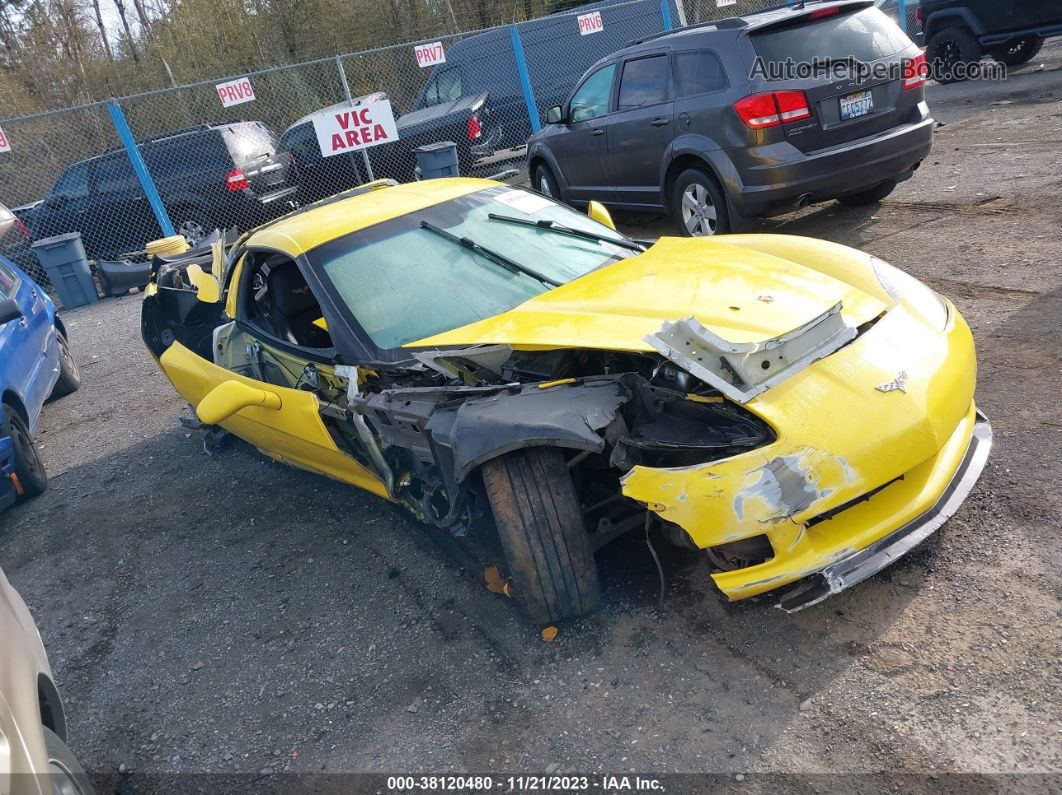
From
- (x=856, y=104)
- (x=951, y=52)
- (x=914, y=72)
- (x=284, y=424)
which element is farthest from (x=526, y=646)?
(x=951, y=52)

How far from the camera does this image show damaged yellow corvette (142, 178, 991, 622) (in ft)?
8.80

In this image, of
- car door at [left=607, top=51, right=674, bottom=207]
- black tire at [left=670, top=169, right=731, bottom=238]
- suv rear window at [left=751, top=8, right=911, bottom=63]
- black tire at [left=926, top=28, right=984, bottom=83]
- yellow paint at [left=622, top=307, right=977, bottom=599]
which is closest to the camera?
yellow paint at [left=622, top=307, right=977, bottom=599]

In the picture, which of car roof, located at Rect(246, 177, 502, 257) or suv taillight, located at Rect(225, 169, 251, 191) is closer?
car roof, located at Rect(246, 177, 502, 257)

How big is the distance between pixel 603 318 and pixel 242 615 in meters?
2.16

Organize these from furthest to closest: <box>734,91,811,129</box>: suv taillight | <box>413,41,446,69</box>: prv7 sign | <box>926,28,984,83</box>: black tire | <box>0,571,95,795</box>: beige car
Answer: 1. <box>413,41,446,69</box>: prv7 sign
2. <box>926,28,984,83</box>: black tire
3. <box>734,91,811,129</box>: suv taillight
4. <box>0,571,95,795</box>: beige car

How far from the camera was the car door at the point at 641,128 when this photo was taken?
24.3 ft

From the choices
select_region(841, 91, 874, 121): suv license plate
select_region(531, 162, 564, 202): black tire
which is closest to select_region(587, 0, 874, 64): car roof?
select_region(841, 91, 874, 121): suv license plate

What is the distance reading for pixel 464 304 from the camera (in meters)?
3.82

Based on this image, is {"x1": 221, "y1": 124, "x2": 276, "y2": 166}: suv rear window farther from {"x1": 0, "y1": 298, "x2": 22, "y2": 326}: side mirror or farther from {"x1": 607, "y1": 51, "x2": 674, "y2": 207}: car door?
{"x1": 0, "y1": 298, "x2": 22, "y2": 326}: side mirror

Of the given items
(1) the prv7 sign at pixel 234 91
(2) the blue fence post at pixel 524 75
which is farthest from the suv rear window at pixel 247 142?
(2) the blue fence post at pixel 524 75

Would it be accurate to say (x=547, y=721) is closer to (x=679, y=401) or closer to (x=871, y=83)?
(x=679, y=401)

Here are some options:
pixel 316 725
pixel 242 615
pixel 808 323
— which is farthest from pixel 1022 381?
pixel 242 615

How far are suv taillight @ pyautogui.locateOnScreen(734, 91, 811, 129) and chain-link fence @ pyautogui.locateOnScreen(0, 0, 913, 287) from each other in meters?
5.25

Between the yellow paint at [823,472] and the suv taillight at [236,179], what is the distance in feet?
34.8
